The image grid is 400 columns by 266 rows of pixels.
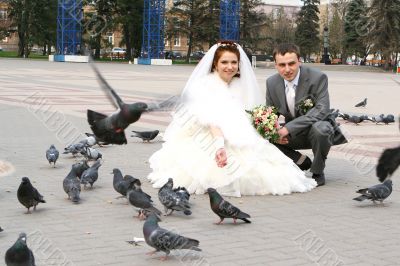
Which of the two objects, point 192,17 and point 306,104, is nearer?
point 306,104

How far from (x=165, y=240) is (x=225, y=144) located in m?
2.82

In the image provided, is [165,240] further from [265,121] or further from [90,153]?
[90,153]

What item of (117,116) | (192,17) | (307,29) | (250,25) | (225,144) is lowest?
(225,144)

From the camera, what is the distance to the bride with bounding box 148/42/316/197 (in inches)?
274

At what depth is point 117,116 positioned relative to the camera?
1.49m

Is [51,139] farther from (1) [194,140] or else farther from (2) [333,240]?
(2) [333,240]

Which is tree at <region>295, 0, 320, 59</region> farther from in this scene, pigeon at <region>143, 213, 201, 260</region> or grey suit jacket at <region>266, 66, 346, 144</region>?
pigeon at <region>143, 213, 201, 260</region>

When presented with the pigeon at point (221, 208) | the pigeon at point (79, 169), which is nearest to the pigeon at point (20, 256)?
the pigeon at point (221, 208)

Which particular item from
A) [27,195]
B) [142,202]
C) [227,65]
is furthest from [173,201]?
[227,65]

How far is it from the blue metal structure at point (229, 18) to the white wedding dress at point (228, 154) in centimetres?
4792

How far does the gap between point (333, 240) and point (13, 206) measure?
121 inches

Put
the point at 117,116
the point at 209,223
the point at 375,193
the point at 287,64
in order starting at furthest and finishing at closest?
the point at 287,64 → the point at 375,193 → the point at 209,223 → the point at 117,116

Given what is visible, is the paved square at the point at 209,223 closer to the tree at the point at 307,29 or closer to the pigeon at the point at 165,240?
the pigeon at the point at 165,240

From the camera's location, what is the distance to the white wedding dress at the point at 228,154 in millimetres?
6961
